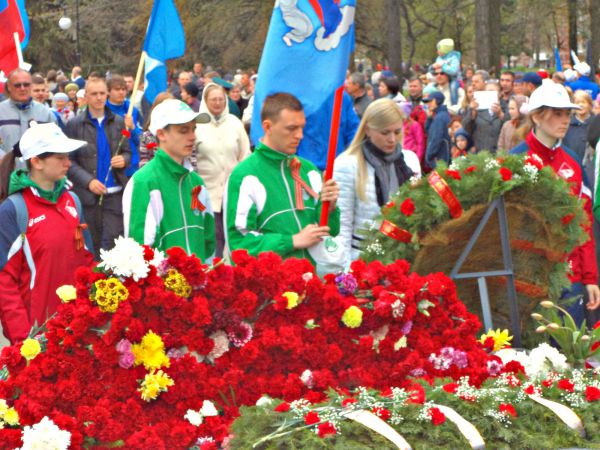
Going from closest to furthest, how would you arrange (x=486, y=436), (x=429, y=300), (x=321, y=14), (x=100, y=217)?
(x=486, y=436) < (x=429, y=300) < (x=321, y=14) < (x=100, y=217)

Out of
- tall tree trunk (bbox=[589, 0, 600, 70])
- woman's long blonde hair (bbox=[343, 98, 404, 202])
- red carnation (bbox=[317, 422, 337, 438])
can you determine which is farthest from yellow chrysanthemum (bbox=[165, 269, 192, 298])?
tall tree trunk (bbox=[589, 0, 600, 70])

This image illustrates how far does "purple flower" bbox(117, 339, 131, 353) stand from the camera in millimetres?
3920

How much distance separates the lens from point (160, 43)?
11.1m

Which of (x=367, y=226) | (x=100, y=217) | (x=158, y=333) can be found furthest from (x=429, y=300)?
(x=100, y=217)

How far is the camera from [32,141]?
19.6ft

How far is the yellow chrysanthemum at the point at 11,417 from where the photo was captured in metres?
3.84

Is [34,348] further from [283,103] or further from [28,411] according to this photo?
[283,103]

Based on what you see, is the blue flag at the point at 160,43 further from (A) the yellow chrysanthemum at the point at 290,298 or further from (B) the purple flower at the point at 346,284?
(A) the yellow chrysanthemum at the point at 290,298

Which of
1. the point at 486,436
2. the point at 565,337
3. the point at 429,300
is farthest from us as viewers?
the point at 565,337

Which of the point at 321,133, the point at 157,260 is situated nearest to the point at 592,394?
the point at 157,260

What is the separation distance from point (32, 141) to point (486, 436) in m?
3.21

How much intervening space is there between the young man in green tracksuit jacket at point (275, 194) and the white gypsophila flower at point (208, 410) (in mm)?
1609

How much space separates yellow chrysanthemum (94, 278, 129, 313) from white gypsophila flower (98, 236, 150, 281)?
48mm

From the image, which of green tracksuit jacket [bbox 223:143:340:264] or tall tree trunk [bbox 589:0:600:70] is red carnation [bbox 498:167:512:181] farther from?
tall tree trunk [bbox 589:0:600:70]
